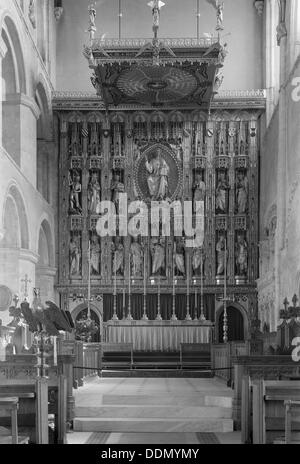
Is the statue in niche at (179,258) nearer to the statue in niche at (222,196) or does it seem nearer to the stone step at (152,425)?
the statue in niche at (222,196)

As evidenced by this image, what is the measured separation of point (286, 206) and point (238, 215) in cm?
520

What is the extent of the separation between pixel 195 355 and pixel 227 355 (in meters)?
4.43

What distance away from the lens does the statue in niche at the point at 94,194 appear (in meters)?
24.0

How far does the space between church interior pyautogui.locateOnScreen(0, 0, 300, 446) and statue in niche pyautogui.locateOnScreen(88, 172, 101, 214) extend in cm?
6

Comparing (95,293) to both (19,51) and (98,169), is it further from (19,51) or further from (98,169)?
(19,51)

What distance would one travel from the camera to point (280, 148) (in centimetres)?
1941

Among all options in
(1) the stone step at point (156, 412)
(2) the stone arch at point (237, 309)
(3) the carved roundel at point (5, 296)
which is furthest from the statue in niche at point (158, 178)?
(1) the stone step at point (156, 412)

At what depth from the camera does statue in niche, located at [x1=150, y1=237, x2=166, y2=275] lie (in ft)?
78.2

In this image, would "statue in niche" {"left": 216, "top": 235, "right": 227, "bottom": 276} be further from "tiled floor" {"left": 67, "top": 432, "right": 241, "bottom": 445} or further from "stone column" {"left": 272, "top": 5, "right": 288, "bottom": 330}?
"tiled floor" {"left": 67, "top": 432, "right": 241, "bottom": 445}

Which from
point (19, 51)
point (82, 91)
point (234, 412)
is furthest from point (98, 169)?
point (234, 412)

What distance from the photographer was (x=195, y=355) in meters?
19.2

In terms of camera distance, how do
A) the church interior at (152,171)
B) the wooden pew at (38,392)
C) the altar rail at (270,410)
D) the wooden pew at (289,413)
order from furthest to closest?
the church interior at (152,171) → the altar rail at (270,410) → the wooden pew at (38,392) → the wooden pew at (289,413)

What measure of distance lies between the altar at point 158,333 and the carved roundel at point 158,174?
14.5 feet

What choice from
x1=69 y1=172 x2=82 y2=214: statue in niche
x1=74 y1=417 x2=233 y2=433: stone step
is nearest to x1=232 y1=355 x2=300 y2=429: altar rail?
x1=74 y1=417 x2=233 y2=433: stone step
